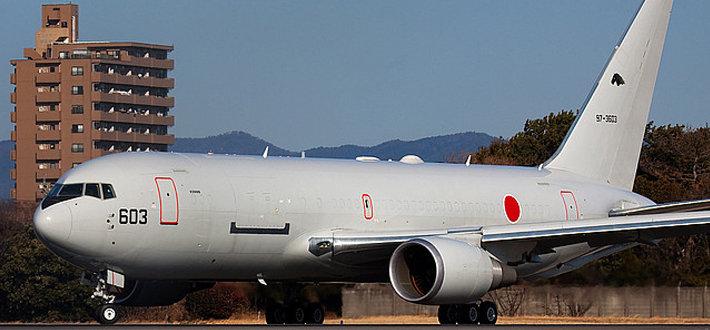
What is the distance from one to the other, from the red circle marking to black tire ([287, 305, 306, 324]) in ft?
18.5

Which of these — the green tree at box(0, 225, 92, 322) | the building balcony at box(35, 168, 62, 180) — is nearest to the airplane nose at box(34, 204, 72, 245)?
the green tree at box(0, 225, 92, 322)

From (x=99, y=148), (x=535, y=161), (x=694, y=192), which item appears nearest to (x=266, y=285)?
(x=694, y=192)

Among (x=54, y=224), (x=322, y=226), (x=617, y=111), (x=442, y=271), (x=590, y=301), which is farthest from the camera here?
(x=617, y=111)

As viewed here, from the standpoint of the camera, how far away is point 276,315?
36.8 metres

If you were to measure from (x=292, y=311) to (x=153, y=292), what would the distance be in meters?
3.47

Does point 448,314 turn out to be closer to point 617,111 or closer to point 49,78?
point 617,111

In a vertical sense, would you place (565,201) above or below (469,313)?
above

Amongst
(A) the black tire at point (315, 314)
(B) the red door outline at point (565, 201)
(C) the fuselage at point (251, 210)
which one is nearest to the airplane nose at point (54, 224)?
(C) the fuselage at point (251, 210)

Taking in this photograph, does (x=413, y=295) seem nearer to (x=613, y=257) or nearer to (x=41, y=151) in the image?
(x=613, y=257)

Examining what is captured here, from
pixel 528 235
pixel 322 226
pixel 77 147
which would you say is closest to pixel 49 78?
pixel 77 147

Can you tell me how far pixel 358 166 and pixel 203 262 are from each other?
5.38m

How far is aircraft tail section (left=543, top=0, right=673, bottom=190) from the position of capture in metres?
41.7

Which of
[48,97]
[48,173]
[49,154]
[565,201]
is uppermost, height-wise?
[48,97]

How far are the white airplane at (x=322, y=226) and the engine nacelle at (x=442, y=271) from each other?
1.2 inches
